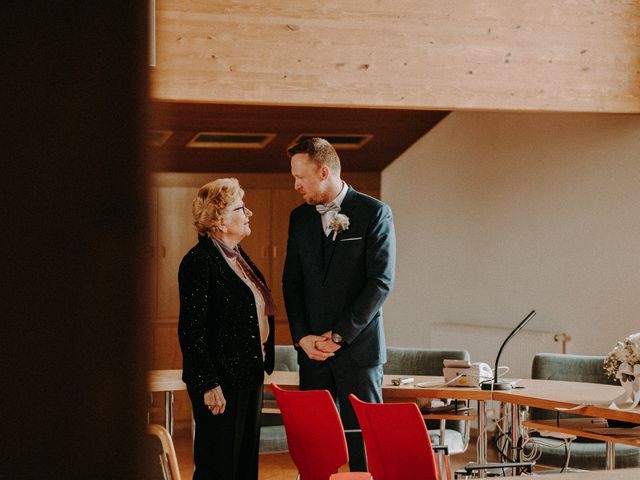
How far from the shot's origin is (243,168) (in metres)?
8.52

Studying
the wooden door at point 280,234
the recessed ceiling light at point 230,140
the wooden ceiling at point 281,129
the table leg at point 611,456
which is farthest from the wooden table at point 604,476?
the wooden door at point 280,234

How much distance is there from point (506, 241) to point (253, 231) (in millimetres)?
2242

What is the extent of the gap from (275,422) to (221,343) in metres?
2.51

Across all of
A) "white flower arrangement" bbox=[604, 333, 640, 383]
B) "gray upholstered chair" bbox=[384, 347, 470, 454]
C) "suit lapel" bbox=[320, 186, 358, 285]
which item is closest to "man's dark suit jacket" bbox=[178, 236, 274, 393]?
"suit lapel" bbox=[320, 186, 358, 285]

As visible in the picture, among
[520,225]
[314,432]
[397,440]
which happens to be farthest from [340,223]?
[520,225]

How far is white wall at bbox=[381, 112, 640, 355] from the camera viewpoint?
6.72 m

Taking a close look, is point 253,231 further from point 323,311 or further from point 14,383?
point 14,383

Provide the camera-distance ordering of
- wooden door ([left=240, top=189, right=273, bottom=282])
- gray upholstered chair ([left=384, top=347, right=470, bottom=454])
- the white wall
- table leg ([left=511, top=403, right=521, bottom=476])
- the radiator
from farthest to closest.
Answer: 1. wooden door ([left=240, top=189, right=273, bottom=282])
2. the radiator
3. the white wall
4. gray upholstered chair ([left=384, top=347, right=470, bottom=454])
5. table leg ([left=511, top=403, right=521, bottom=476])

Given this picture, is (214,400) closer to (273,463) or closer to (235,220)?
(235,220)

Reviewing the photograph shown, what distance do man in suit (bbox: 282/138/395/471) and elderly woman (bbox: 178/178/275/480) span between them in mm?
472

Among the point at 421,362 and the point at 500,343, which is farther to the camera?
the point at 500,343

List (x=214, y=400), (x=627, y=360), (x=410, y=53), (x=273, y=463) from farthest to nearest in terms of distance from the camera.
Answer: (x=273, y=463) → (x=410, y=53) → (x=627, y=360) → (x=214, y=400)

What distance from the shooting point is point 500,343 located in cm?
762

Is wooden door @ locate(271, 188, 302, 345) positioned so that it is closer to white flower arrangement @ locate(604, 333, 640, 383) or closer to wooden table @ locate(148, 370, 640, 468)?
wooden table @ locate(148, 370, 640, 468)
